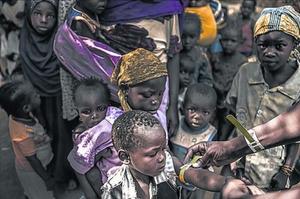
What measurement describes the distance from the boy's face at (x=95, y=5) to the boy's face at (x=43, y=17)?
702mm

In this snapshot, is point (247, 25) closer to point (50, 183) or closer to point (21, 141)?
point (50, 183)

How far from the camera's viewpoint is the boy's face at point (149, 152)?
2838mm

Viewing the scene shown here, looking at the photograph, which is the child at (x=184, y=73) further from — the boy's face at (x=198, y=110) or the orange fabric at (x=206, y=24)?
the boy's face at (x=198, y=110)

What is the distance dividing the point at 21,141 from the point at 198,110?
1292 mm

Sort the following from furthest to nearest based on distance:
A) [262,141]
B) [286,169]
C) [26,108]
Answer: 1. [26,108]
2. [286,169]
3. [262,141]

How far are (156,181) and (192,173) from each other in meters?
0.18

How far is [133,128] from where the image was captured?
283cm

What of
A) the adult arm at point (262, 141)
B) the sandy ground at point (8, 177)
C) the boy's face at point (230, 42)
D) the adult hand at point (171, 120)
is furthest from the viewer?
the boy's face at point (230, 42)

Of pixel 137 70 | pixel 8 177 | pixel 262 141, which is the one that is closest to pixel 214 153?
pixel 262 141

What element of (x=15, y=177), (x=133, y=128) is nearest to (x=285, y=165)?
(x=133, y=128)

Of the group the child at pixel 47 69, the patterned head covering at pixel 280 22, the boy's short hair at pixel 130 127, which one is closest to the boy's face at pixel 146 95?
the boy's short hair at pixel 130 127

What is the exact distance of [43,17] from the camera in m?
4.55

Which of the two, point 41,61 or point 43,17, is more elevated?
point 43,17

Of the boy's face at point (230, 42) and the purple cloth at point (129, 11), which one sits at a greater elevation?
the purple cloth at point (129, 11)
